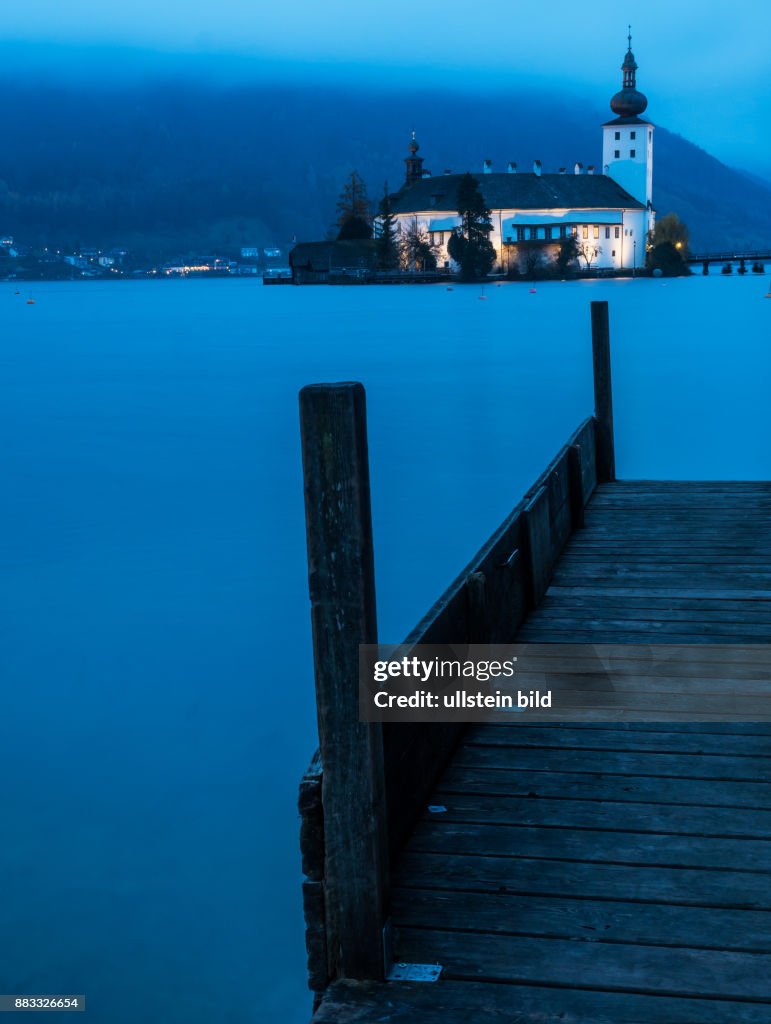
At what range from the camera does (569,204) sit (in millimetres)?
128500

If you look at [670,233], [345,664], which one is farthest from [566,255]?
[345,664]

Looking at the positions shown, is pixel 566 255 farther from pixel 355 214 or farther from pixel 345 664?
pixel 345 664

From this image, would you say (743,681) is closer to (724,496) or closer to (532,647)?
(532,647)

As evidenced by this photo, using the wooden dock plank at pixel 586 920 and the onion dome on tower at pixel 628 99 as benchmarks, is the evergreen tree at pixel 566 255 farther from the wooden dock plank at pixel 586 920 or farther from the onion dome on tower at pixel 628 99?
the wooden dock plank at pixel 586 920

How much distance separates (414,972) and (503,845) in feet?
2.52

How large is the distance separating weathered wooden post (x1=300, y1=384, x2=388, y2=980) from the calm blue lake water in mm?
2443

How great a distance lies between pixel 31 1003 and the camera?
5.56m

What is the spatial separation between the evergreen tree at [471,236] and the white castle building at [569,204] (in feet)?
21.7

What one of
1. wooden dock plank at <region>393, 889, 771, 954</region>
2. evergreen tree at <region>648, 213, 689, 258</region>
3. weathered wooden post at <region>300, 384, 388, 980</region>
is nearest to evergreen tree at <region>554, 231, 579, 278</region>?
evergreen tree at <region>648, 213, 689, 258</region>

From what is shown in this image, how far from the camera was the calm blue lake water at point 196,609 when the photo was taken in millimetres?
6027

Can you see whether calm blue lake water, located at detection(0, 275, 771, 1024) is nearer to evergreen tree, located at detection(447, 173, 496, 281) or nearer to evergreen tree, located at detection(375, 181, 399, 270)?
evergreen tree, located at detection(447, 173, 496, 281)

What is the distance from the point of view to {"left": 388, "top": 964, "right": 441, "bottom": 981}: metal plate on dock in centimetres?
332

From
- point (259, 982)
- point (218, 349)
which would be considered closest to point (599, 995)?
point (259, 982)

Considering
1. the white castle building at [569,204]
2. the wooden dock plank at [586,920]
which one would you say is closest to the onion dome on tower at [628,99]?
the white castle building at [569,204]
